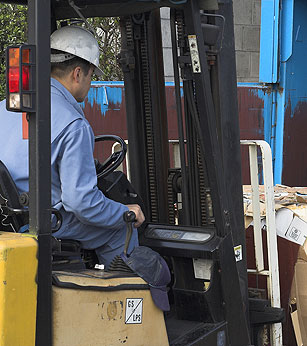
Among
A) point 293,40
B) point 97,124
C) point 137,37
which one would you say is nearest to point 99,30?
point 97,124

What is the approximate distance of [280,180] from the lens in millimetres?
7855

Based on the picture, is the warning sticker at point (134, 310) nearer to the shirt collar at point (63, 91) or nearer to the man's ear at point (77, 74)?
the shirt collar at point (63, 91)

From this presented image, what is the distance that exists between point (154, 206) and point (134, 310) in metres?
1.15

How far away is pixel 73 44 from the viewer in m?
3.20

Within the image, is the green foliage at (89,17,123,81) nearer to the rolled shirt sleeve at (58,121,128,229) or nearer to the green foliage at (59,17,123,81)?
the green foliage at (59,17,123,81)

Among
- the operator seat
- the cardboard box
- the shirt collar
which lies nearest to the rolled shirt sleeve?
the operator seat

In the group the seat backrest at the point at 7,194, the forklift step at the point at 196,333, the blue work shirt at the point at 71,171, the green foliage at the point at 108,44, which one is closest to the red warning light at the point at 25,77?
the blue work shirt at the point at 71,171

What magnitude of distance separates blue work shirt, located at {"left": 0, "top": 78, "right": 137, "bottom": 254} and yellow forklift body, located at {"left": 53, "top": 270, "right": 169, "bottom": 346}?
236 mm

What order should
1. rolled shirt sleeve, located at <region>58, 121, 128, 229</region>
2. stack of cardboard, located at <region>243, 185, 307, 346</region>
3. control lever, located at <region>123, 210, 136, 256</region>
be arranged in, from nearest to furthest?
rolled shirt sleeve, located at <region>58, 121, 128, 229</region> → control lever, located at <region>123, 210, 136, 256</region> → stack of cardboard, located at <region>243, 185, 307, 346</region>

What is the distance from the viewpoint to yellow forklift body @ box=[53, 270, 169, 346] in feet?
8.70

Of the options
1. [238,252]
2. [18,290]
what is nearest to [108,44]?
[238,252]

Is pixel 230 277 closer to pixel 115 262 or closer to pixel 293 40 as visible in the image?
pixel 115 262

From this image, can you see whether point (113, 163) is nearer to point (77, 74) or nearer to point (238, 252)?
point (77, 74)

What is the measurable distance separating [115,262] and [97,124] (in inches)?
226
